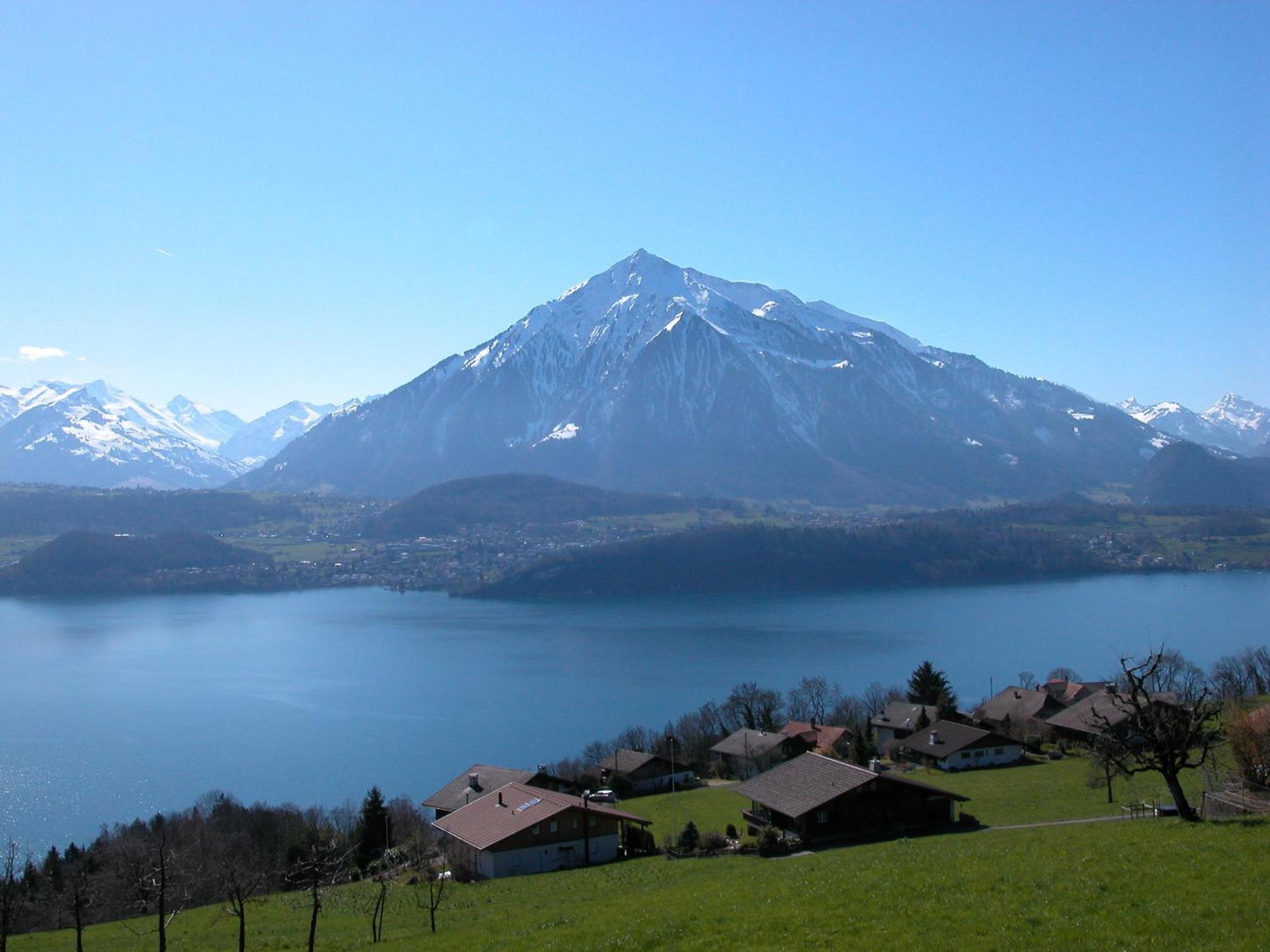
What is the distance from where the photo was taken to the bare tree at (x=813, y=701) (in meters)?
56.9

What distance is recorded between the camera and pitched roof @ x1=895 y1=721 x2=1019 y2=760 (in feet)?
124

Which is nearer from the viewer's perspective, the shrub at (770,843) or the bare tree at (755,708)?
the shrub at (770,843)

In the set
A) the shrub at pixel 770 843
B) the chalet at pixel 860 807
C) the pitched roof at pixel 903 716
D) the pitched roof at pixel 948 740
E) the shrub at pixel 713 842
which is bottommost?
the pitched roof at pixel 903 716

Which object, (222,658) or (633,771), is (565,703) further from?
(222,658)

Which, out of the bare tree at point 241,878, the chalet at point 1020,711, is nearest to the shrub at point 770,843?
the bare tree at point 241,878

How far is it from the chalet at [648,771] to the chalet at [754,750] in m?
2.20

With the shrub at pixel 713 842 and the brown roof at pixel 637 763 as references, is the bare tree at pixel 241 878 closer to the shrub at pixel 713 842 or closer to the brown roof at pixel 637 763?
the shrub at pixel 713 842

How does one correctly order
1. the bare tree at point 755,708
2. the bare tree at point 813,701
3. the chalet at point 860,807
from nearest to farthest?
1. the chalet at point 860,807
2. the bare tree at point 755,708
3. the bare tree at point 813,701

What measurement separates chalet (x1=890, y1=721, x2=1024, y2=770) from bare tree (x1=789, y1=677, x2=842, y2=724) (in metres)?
14.1

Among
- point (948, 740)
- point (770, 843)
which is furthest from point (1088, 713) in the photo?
point (770, 843)

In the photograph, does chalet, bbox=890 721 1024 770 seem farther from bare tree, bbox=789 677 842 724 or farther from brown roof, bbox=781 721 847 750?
bare tree, bbox=789 677 842 724

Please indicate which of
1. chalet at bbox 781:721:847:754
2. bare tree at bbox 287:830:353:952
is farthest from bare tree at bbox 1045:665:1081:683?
bare tree at bbox 287:830:353:952

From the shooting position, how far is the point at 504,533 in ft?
654

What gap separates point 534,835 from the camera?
25.0 m
